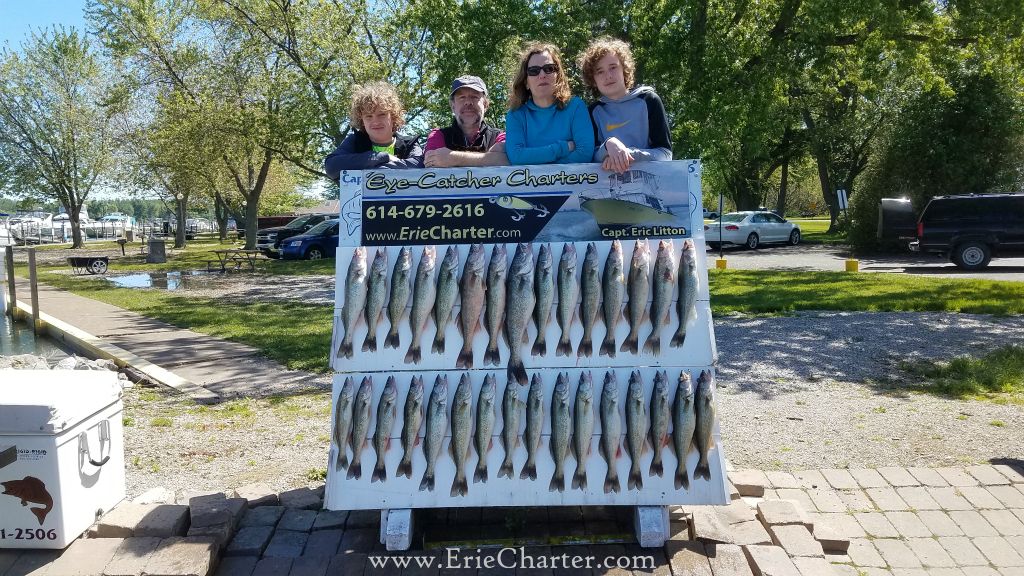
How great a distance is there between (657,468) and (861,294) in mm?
11314

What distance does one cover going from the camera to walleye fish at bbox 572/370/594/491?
350 centimetres

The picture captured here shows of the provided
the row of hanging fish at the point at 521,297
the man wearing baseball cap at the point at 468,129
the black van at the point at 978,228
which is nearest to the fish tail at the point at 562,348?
the row of hanging fish at the point at 521,297

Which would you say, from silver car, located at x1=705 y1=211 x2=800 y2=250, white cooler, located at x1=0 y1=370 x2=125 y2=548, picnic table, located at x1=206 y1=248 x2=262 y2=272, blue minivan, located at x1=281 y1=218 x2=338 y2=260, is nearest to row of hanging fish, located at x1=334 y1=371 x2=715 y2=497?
white cooler, located at x1=0 y1=370 x2=125 y2=548

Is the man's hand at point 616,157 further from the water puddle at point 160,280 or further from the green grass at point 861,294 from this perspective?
the water puddle at point 160,280

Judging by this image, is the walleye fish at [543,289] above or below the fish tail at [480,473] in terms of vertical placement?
above

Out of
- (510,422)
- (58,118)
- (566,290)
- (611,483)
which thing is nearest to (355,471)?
(510,422)

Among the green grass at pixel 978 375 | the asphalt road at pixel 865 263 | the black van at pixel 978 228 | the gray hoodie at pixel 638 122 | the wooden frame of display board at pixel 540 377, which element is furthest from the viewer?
the black van at pixel 978 228

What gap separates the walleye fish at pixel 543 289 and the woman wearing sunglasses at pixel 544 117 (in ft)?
2.45

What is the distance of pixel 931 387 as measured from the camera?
7004mm

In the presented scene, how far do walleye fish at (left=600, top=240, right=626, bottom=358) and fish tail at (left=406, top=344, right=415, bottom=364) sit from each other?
931mm

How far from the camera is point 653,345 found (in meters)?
3.58

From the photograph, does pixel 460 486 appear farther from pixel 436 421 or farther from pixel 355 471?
pixel 355 471

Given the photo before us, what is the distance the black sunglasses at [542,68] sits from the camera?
3992 mm

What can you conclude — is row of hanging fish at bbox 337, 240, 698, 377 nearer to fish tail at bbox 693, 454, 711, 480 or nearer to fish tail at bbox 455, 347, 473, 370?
fish tail at bbox 455, 347, 473, 370
